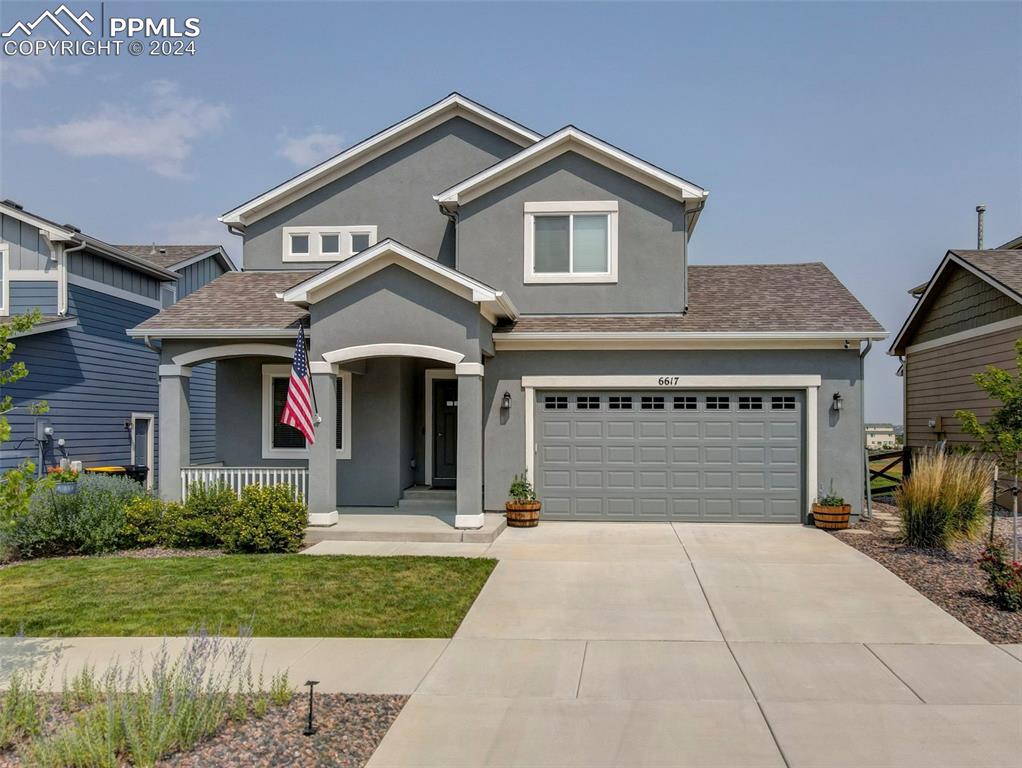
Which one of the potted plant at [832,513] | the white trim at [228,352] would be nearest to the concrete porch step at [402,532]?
the white trim at [228,352]

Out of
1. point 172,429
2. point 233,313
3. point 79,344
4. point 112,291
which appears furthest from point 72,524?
point 112,291

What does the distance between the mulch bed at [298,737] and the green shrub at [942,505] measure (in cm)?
843

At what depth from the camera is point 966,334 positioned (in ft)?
55.4

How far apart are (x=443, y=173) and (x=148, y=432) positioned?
10.9m

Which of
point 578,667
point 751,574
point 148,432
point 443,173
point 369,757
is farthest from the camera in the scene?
point 148,432

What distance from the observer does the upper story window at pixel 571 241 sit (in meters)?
14.3

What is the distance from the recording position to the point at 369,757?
4738 millimetres

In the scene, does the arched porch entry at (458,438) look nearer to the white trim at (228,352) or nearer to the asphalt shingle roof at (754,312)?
the white trim at (228,352)

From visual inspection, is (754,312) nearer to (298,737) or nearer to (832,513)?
(832,513)

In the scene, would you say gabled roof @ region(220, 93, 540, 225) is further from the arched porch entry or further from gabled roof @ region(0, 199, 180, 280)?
the arched porch entry

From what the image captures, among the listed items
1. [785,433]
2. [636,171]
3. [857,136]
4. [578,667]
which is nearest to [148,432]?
[636,171]

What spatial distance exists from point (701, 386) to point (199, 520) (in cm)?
854

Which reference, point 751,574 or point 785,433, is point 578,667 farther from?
point 785,433

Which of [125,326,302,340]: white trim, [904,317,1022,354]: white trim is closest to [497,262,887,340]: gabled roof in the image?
[904,317,1022,354]: white trim
